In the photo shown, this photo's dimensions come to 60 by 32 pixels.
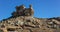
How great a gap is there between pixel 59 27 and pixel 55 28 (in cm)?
239

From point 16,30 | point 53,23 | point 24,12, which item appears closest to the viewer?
point 16,30

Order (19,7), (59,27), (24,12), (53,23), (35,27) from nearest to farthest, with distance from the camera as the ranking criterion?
(35,27), (59,27), (53,23), (24,12), (19,7)

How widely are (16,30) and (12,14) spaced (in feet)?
118

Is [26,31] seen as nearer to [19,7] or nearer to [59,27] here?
[59,27]

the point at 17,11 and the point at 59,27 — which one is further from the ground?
the point at 17,11

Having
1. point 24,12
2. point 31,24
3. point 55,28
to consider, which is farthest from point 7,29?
point 24,12

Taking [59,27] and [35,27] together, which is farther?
[59,27]

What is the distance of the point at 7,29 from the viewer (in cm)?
5575

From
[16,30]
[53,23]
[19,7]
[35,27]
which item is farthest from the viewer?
[19,7]

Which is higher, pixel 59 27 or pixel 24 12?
pixel 24 12

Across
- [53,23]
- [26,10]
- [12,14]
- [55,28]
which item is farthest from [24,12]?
[55,28]

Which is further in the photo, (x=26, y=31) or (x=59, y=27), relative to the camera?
(x=59, y=27)

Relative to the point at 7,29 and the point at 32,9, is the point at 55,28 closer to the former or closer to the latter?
the point at 7,29

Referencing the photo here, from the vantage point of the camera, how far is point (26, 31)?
55.9 metres
